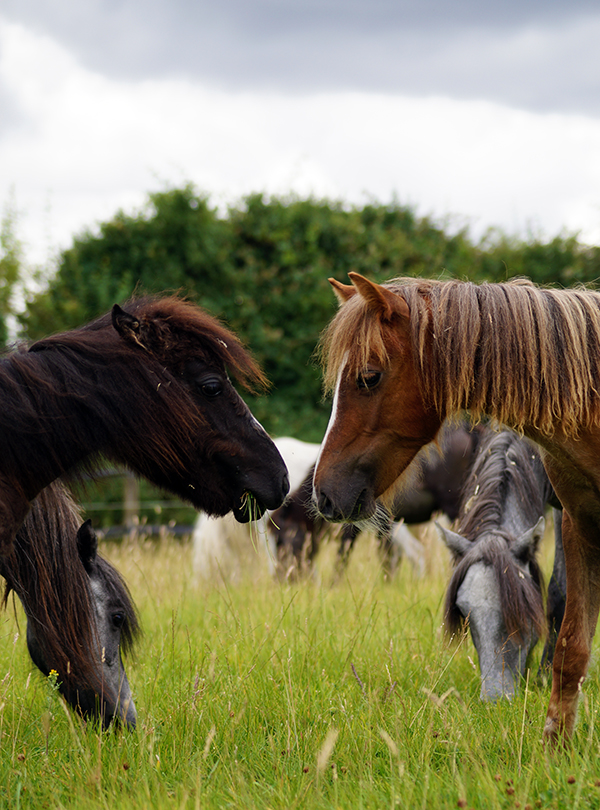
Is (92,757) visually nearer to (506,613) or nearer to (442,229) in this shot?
(506,613)

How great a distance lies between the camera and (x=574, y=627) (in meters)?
2.90

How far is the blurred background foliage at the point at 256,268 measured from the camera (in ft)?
34.7

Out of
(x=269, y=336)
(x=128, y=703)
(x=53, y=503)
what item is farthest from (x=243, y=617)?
(x=269, y=336)

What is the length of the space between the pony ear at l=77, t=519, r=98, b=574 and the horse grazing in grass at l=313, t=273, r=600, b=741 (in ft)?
3.85

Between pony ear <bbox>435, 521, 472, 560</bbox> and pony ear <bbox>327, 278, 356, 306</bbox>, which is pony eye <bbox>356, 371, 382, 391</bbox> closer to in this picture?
pony ear <bbox>327, 278, 356, 306</bbox>

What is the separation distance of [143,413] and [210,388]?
306 mm

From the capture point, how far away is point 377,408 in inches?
107

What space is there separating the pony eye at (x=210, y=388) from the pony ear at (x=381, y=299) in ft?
2.26

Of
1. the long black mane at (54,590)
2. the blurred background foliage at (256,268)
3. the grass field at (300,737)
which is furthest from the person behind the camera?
the blurred background foliage at (256,268)

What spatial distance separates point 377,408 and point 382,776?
136cm

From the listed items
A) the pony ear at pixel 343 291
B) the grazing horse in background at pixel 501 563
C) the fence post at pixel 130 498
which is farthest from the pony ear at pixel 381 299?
the fence post at pixel 130 498

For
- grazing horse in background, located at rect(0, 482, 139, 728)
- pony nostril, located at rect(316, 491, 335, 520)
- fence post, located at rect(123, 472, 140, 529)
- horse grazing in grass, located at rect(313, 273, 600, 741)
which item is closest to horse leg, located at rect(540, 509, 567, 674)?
horse grazing in grass, located at rect(313, 273, 600, 741)

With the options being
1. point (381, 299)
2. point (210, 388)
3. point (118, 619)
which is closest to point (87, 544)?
point (118, 619)

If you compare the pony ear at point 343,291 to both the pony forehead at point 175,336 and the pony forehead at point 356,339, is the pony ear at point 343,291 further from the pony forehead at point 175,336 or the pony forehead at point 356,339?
the pony forehead at point 175,336
